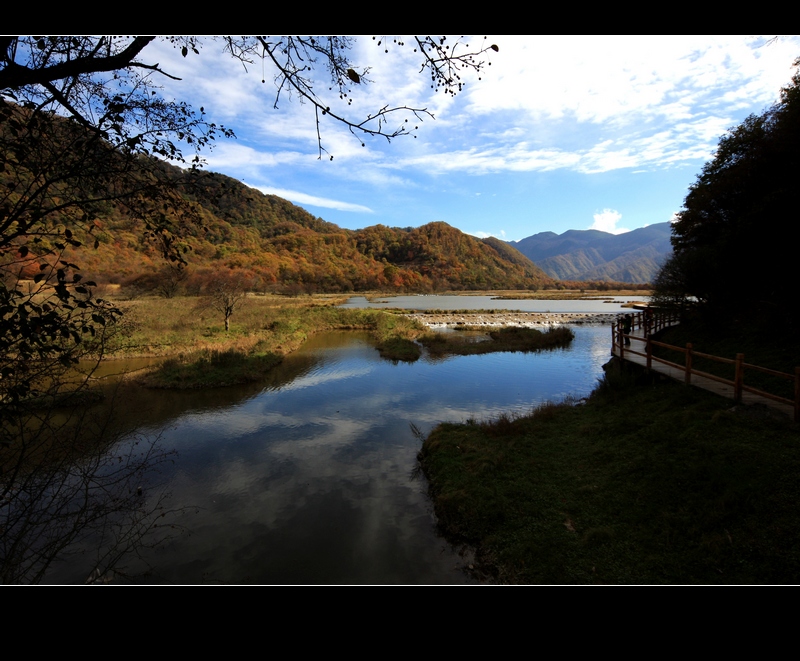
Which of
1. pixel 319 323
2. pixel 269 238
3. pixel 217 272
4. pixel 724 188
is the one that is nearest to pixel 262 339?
pixel 319 323

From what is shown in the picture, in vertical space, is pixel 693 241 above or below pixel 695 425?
above

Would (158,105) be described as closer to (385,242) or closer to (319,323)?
(319,323)

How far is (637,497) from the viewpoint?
235 inches

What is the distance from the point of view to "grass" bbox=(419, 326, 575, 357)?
977 inches

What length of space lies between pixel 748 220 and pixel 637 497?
10.6 m

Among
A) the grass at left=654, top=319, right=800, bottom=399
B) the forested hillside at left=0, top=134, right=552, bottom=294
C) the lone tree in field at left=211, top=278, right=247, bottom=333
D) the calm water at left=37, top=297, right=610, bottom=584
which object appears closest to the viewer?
the forested hillside at left=0, top=134, right=552, bottom=294

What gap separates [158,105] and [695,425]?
9450 millimetres

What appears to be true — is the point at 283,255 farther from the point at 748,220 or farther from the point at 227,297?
the point at 748,220

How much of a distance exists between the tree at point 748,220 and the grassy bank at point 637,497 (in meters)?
5.81

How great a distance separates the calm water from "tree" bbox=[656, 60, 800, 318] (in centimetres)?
593

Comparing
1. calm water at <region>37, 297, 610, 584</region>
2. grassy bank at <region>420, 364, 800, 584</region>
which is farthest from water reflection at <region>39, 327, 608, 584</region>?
grassy bank at <region>420, 364, 800, 584</region>

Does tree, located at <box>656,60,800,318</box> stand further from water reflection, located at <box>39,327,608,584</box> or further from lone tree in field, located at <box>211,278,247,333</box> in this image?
lone tree in field, located at <box>211,278,247,333</box>

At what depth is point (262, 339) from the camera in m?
24.8
